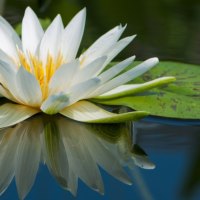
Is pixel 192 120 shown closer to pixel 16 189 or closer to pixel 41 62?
pixel 41 62

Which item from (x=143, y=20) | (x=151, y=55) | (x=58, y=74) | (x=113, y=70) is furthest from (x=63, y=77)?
(x=143, y=20)

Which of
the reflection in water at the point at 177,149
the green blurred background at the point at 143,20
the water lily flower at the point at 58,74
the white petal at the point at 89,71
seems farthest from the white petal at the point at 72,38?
the green blurred background at the point at 143,20

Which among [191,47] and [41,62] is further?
[191,47]

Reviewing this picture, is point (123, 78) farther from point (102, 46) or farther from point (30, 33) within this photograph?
point (30, 33)

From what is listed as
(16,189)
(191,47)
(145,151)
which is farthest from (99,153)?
(191,47)

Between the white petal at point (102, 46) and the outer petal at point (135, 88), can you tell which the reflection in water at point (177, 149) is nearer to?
the outer petal at point (135, 88)
